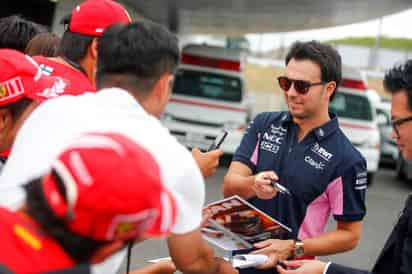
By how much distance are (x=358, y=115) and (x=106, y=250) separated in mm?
13333

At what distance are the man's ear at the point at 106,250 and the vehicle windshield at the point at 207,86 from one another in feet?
44.1

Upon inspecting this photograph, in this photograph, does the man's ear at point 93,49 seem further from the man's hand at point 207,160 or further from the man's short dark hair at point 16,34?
the man's short dark hair at point 16,34

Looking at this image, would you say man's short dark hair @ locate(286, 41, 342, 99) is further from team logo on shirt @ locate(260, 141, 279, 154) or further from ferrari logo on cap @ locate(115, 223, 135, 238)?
ferrari logo on cap @ locate(115, 223, 135, 238)

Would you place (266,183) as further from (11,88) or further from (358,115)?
(358,115)

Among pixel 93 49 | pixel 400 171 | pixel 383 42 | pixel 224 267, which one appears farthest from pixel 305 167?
pixel 383 42

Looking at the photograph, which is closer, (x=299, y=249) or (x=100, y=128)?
(x=100, y=128)

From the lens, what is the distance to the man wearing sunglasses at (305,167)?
2.93 meters

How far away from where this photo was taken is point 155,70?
1950 mm

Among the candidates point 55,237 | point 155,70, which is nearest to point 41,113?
point 155,70

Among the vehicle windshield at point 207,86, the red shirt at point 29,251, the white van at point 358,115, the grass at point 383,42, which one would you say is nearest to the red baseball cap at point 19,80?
the red shirt at point 29,251

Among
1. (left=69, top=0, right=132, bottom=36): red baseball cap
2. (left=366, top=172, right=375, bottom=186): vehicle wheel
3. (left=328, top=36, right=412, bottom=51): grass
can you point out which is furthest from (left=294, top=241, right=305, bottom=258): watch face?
(left=328, top=36, right=412, bottom=51): grass

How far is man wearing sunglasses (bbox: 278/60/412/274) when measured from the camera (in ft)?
8.22

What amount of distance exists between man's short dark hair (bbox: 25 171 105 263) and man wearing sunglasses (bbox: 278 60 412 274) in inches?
54.7

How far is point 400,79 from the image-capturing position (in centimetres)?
263
